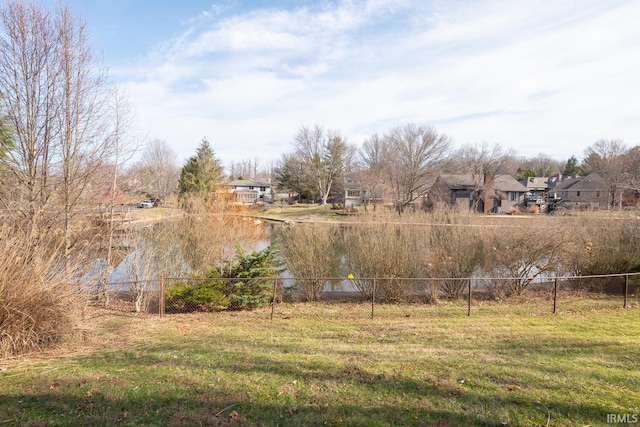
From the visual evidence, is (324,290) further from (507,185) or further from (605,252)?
(507,185)

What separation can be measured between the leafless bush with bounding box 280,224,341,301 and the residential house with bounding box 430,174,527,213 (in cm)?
3522

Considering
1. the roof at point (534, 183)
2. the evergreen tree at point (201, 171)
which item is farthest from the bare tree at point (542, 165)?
the evergreen tree at point (201, 171)

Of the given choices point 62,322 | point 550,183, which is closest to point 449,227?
point 62,322

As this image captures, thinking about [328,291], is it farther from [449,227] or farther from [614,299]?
[614,299]

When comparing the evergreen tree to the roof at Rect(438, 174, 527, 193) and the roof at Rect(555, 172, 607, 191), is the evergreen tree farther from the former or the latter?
the roof at Rect(555, 172, 607, 191)

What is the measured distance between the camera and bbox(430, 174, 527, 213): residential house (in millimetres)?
47312

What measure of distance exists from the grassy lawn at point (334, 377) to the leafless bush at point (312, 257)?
3.96 m

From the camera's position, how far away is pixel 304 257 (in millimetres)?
12586

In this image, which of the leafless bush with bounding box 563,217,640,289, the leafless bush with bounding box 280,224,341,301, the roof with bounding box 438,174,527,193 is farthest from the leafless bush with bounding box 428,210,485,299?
the roof with bounding box 438,174,527,193

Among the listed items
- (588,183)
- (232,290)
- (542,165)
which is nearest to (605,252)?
(232,290)

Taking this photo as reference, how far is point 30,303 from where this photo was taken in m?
5.44

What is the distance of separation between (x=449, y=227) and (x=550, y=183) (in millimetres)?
83268

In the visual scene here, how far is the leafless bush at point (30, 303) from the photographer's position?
523 centimetres

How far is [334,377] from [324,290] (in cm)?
836
